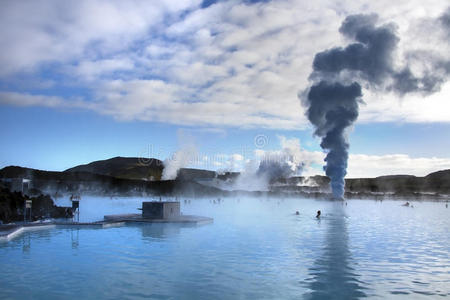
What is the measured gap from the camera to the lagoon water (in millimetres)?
14766

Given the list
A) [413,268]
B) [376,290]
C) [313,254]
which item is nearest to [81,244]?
[313,254]

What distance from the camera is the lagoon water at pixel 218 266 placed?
48.4 ft

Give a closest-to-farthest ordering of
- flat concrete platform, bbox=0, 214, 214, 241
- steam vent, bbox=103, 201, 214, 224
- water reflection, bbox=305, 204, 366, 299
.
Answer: water reflection, bbox=305, 204, 366, 299, flat concrete platform, bbox=0, 214, 214, 241, steam vent, bbox=103, 201, 214, 224

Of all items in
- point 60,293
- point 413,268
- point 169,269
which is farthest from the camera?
point 413,268

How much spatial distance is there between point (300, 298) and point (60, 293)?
905 cm

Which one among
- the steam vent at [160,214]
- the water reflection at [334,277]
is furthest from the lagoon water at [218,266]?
the steam vent at [160,214]

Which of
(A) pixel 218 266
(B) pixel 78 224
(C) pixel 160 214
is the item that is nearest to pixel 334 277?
(A) pixel 218 266

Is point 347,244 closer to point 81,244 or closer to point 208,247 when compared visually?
point 208,247

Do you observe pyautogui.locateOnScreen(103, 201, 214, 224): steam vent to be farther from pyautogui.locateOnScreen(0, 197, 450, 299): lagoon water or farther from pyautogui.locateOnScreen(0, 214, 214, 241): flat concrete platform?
pyautogui.locateOnScreen(0, 197, 450, 299): lagoon water

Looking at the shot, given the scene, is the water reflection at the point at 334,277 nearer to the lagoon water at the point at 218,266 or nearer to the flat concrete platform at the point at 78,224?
the lagoon water at the point at 218,266

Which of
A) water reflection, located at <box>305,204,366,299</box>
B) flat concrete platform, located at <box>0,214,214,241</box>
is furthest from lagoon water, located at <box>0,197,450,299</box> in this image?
flat concrete platform, located at <box>0,214,214,241</box>

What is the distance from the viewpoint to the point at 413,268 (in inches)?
783

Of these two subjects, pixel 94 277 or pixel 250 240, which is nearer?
pixel 94 277

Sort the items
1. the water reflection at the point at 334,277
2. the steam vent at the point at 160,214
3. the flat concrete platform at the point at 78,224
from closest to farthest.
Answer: the water reflection at the point at 334,277, the flat concrete platform at the point at 78,224, the steam vent at the point at 160,214
